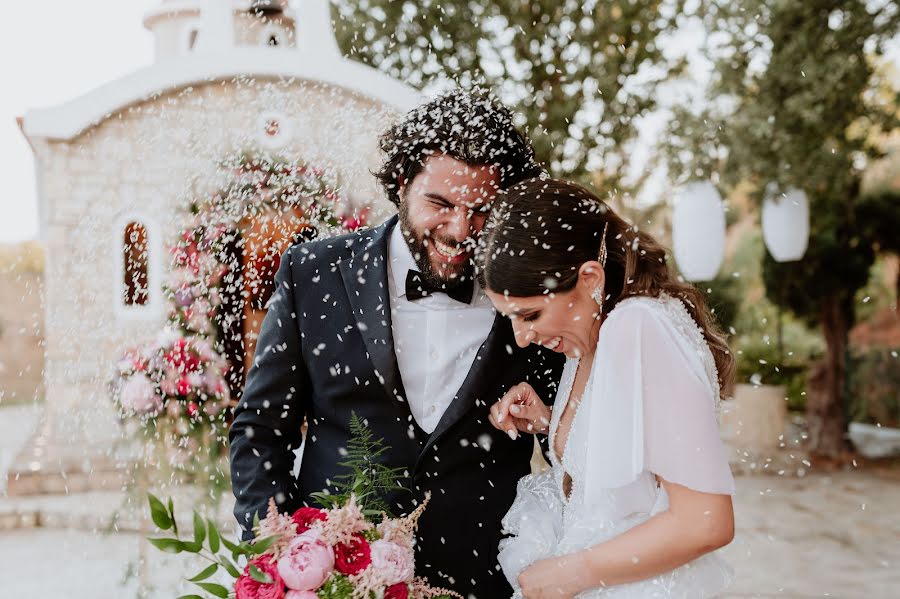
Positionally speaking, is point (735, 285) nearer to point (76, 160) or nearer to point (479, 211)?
point (76, 160)

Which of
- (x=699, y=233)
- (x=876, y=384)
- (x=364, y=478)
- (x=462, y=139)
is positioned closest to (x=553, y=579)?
(x=364, y=478)

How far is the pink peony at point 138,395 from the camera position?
177 inches

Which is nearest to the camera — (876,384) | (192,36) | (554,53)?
(554,53)

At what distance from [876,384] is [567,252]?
40.1 ft

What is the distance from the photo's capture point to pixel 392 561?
5.54 feet

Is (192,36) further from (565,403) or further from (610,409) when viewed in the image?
(610,409)

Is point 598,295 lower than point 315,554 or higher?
higher

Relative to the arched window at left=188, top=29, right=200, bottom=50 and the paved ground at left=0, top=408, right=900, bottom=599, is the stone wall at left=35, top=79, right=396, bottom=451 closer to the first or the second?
the paved ground at left=0, top=408, right=900, bottom=599

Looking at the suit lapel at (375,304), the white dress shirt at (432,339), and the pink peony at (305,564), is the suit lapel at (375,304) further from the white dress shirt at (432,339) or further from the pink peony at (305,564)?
the pink peony at (305,564)

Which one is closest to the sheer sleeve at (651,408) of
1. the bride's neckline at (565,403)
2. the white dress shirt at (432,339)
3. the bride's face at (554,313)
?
the bride's face at (554,313)

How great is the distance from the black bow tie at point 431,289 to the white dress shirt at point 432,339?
2cm

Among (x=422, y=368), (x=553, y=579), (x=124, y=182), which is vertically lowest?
(x=553, y=579)

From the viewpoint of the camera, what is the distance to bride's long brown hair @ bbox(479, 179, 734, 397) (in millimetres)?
2004

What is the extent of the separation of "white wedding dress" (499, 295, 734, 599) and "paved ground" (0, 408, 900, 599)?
3728mm
